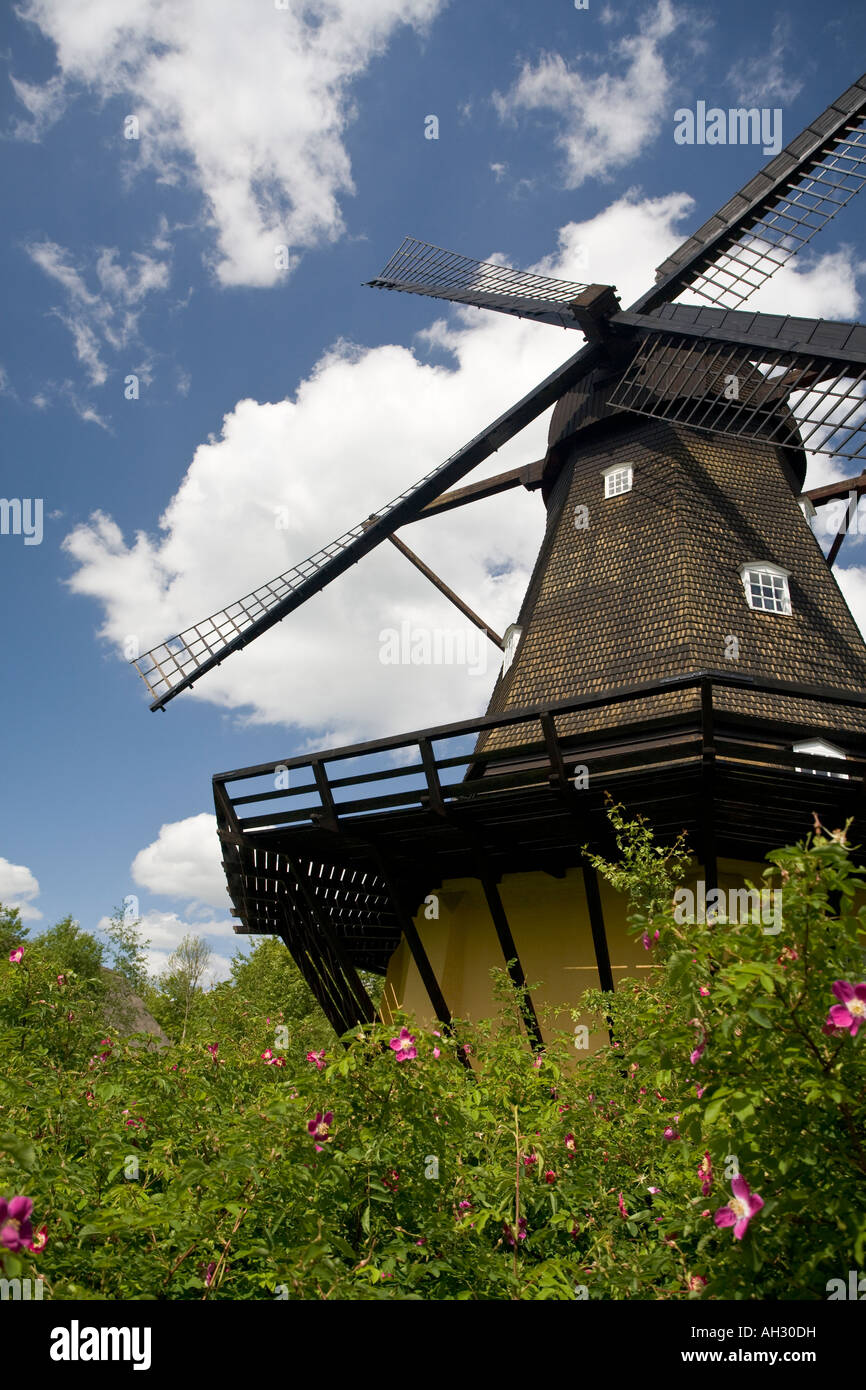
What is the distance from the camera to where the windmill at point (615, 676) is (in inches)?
296

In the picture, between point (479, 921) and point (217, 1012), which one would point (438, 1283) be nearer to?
point (217, 1012)

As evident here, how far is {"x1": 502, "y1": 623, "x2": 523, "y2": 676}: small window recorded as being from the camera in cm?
1235

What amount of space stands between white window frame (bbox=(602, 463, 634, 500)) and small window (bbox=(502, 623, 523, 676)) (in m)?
2.29

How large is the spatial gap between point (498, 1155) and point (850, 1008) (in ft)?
7.19

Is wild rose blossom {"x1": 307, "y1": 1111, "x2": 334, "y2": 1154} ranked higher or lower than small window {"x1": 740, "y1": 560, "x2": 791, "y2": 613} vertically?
lower

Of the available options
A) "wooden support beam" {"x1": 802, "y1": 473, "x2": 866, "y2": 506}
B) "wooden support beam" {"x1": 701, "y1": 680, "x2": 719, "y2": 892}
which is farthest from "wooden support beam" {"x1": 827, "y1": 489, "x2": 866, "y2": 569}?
"wooden support beam" {"x1": 701, "y1": 680, "x2": 719, "y2": 892}

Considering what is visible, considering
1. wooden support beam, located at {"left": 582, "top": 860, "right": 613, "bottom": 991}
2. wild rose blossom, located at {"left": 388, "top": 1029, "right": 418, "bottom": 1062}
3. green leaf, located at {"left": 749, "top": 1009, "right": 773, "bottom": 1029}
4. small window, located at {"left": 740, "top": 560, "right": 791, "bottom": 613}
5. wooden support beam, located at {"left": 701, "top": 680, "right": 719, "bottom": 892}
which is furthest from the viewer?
small window, located at {"left": 740, "top": 560, "right": 791, "bottom": 613}

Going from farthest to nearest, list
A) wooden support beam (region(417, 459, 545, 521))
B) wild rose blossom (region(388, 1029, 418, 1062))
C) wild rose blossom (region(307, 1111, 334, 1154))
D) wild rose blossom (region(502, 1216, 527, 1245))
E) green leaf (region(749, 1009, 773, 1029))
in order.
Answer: wooden support beam (region(417, 459, 545, 521))
wild rose blossom (region(502, 1216, 527, 1245))
wild rose blossom (region(388, 1029, 418, 1062))
wild rose blossom (region(307, 1111, 334, 1154))
green leaf (region(749, 1009, 773, 1029))

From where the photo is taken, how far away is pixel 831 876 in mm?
2168

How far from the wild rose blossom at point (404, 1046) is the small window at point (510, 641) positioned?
9.34 metres

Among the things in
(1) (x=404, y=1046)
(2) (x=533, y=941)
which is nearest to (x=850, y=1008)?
(1) (x=404, y=1046)

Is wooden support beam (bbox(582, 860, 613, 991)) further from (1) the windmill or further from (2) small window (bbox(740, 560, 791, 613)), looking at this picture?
(2) small window (bbox(740, 560, 791, 613))

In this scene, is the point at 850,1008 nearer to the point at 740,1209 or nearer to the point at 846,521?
the point at 740,1209

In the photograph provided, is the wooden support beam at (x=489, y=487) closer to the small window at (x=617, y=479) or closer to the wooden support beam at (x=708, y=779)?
the small window at (x=617, y=479)
